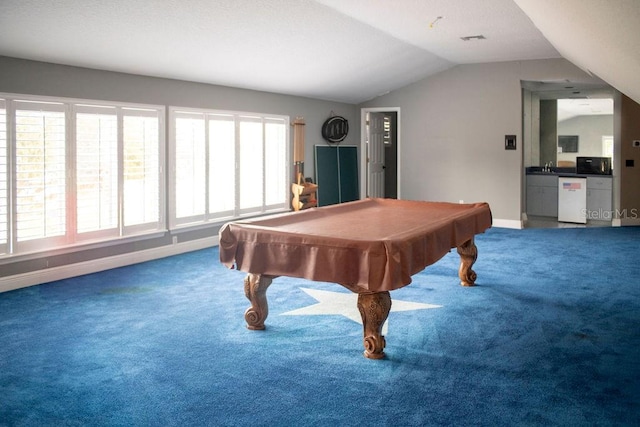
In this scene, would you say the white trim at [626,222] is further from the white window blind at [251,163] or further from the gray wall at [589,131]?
the white window blind at [251,163]

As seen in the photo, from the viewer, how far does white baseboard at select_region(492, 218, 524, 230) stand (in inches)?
371

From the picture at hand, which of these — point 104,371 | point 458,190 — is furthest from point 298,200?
point 104,371

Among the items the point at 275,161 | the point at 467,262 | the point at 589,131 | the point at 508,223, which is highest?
the point at 589,131

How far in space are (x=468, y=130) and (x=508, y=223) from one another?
1.71m

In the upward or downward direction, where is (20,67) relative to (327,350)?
upward

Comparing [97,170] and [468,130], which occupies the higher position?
[468,130]

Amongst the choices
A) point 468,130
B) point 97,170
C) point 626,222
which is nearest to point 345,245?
point 97,170

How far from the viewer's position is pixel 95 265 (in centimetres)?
605

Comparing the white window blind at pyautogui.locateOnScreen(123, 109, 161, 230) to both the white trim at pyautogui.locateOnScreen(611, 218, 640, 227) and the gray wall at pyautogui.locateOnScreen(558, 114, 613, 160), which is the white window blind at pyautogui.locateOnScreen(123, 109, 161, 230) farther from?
the gray wall at pyautogui.locateOnScreen(558, 114, 613, 160)

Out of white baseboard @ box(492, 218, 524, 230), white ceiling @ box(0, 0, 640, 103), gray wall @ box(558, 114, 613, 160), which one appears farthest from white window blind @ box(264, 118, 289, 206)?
gray wall @ box(558, 114, 613, 160)

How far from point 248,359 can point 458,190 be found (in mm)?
7192

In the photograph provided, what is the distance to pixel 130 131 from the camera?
6305 mm

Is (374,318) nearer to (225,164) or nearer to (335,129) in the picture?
(225,164)

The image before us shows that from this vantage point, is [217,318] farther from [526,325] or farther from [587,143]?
[587,143]
